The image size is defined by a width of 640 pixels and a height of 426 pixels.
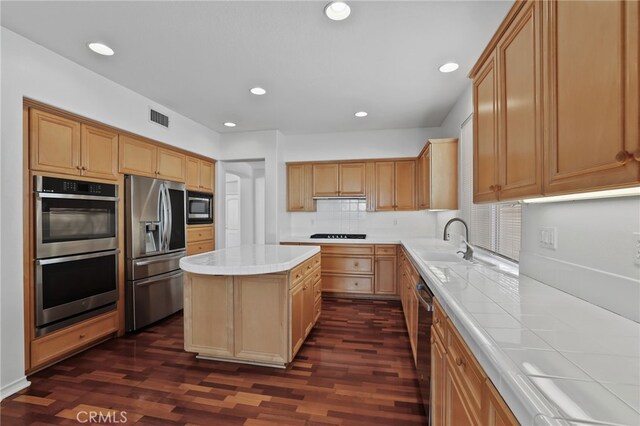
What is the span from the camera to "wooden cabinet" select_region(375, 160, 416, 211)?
4.61 meters

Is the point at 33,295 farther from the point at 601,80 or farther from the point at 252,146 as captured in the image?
the point at 601,80

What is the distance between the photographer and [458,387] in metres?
1.12

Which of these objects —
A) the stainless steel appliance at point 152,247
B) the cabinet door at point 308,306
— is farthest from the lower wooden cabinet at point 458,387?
the stainless steel appliance at point 152,247

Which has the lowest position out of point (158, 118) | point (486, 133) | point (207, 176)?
point (486, 133)

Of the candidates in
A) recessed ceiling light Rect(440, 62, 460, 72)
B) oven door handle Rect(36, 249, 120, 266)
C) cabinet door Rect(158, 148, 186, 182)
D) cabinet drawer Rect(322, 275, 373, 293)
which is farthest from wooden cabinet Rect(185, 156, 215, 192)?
recessed ceiling light Rect(440, 62, 460, 72)

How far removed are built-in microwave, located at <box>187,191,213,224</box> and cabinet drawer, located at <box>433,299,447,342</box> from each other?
3.52 m

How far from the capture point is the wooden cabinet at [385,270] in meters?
4.28

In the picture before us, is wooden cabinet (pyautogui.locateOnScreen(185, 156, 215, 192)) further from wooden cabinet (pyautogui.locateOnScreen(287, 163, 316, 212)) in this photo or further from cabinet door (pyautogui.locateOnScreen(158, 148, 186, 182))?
wooden cabinet (pyautogui.locateOnScreen(287, 163, 316, 212))

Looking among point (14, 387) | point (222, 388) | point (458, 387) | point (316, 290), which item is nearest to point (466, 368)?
point (458, 387)

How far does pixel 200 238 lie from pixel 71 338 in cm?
194

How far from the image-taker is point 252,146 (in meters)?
4.69

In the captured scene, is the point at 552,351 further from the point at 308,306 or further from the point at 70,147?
the point at 70,147

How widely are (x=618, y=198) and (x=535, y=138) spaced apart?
0.38m

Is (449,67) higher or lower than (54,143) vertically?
higher
